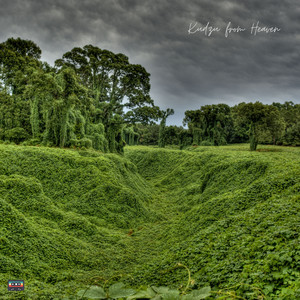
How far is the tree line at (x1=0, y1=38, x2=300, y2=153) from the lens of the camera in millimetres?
17594

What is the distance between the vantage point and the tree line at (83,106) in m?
17.6

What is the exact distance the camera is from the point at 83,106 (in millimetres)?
20766

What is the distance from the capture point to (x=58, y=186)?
37.6 feet

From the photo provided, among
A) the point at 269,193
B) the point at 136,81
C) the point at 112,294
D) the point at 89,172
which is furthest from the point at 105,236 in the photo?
the point at 136,81

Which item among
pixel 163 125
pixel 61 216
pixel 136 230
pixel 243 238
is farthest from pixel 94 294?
pixel 163 125

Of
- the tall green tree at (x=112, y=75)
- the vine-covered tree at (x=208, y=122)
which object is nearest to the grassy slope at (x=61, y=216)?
the tall green tree at (x=112, y=75)

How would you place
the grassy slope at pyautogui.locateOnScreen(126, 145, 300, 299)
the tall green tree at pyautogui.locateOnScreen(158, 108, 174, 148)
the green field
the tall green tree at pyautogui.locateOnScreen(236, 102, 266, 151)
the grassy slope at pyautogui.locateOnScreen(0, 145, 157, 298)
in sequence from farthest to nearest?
the tall green tree at pyautogui.locateOnScreen(158, 108, 174, 148) < the tall green tree at pyautogui.locateOnScreen(236, 102, 266, 151) < the grassy slope at pyautogui.locateOnScreen(0, 145, 157, 298) < the green field < the grassy slope at pyautogui.locateOnScreen(126, 145, 300, 299)

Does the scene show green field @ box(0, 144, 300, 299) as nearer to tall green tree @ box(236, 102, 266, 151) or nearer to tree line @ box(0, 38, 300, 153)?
tree line @ box(0, 38, 300, 153)

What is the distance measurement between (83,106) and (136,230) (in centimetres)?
1438

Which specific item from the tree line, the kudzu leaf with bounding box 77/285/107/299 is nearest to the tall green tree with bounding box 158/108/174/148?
the tree line

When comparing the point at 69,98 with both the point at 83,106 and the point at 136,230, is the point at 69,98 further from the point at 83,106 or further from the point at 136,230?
the point at 136,230

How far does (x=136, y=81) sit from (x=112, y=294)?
29.3 metres

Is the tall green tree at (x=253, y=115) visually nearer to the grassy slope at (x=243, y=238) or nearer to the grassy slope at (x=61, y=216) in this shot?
the grassy slope at (x=243, y=238)

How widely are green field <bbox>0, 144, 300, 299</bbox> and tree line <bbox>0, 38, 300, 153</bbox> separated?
5382 millimetres
